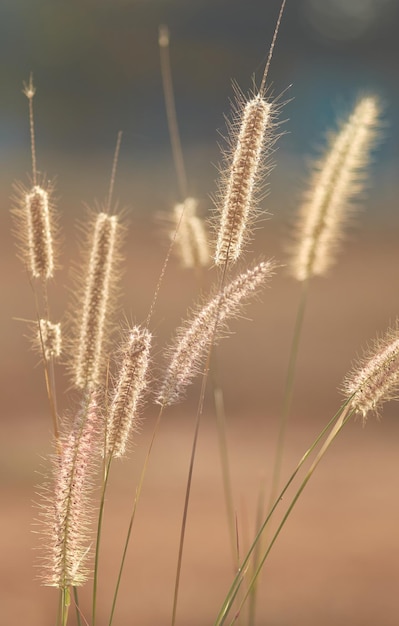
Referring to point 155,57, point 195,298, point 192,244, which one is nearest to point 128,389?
point 192,244

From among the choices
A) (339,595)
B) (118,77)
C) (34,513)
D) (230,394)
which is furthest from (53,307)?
(118,77)

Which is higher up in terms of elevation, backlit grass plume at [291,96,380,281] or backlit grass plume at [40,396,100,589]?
backlit grass plume at [291,96,380,281]

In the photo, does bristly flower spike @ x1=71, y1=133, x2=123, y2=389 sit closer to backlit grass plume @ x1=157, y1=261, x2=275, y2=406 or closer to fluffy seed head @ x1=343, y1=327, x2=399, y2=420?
backlit grass plume @ x1=157, y1=261, x2=275, y2=406

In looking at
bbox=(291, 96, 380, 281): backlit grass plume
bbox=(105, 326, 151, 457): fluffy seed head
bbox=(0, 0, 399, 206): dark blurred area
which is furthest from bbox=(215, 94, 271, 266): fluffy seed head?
bbox=(0, 0, 399, 206): dark blurred area

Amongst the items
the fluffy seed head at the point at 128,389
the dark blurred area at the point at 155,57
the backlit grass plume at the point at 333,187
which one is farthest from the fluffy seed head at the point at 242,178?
the dark blurred area at the point at 155,57

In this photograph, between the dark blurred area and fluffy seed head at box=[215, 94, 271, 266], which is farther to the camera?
the dark blurred area

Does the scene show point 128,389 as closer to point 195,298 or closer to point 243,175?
point 243,175
